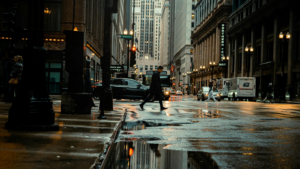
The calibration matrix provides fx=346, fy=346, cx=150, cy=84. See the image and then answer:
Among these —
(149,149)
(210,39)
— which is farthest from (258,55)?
(149,149)

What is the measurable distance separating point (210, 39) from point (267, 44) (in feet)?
118

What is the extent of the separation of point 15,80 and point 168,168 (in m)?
12.2

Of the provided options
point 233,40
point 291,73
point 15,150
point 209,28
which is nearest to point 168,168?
point 15,150

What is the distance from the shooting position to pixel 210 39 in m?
85.2

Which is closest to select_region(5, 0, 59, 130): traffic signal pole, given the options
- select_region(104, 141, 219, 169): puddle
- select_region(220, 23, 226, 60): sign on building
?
select_region(104, 141, 219, 169): puddle

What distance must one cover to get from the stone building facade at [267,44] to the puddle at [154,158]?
34009 millimetres

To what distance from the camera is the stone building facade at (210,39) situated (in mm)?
71812

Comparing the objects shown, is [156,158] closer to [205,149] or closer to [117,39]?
[205,149]

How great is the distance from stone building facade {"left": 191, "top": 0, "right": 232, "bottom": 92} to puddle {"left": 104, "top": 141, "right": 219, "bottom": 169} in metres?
64.1

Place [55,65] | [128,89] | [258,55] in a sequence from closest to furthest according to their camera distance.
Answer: [128,89] → [55,65] → [258,55]

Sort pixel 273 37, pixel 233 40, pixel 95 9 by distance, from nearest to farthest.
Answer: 1. pixel 95 9
2. pixel 273 37
3. pixel 233 40

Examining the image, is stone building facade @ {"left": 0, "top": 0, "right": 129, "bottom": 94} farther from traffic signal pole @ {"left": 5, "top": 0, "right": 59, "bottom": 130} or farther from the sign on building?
the sign on building

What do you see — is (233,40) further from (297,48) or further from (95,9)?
(95,9)

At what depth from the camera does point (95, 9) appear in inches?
1704
